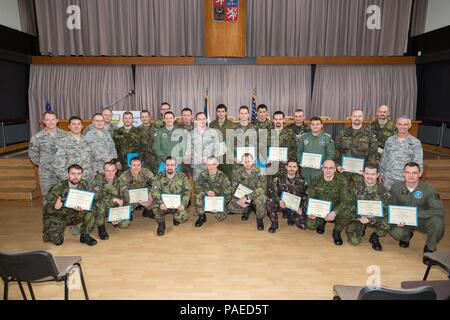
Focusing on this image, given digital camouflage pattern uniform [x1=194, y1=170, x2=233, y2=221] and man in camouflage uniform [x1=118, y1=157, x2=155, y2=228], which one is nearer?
man in camouflage uniform [x1=118, y1=157, x2=155, y2=228]

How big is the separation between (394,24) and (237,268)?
11.4 metres

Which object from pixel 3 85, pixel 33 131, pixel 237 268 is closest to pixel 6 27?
pixel 3 85

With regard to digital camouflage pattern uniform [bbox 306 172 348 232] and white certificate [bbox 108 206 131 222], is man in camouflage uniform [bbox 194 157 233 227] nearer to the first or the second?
white certificate [bbox 108 206 131 222]

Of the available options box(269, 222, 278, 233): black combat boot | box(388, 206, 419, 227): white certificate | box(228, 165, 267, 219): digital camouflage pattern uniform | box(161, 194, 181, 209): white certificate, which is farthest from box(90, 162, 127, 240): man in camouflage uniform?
box(388, 206, 419, 227): white certificate

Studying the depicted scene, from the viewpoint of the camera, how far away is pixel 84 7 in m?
11.8

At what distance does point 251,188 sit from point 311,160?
123 cm

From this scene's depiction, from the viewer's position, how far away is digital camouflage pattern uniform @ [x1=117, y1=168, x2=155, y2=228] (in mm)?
5489

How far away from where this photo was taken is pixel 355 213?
4.90 meters

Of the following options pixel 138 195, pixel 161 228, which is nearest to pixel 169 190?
pixel 138 195

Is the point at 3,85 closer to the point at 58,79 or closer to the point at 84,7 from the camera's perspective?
the point at 58,79

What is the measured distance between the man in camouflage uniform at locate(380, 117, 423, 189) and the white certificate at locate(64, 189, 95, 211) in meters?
4.83

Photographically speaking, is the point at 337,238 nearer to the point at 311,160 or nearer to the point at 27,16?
the point at 311,160

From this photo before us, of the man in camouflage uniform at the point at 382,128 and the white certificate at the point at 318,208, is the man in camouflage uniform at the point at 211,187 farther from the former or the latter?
the man in camouflage uniform at the point at 382,128

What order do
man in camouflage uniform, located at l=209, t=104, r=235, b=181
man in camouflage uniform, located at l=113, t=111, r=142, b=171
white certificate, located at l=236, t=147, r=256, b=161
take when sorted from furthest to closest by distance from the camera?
man in camouflage uniform, located at l=113, t=111, r=142, b=171 → man in camouflage uniform, located at l=209, t=104, r=235, b=181 → white certificate, located at l=236, t=147, r=256, b=161
